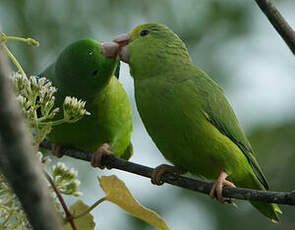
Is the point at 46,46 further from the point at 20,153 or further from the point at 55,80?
the point at 20,153

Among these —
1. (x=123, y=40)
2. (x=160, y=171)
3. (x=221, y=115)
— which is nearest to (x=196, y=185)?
(x=160, y=171)

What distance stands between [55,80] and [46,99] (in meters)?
1.54

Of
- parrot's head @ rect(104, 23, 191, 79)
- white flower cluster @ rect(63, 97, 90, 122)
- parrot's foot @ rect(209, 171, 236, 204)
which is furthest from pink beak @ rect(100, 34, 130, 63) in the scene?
white flower cluster @ rect(63, 97, 90, 122)

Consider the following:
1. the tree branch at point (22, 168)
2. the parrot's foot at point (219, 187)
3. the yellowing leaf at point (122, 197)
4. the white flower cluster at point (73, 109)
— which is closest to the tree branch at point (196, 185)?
the parrot's foot at point (219, 187)

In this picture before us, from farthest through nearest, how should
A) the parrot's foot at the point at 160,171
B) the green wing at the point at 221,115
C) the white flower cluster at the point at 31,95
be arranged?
the green wing at the point at 221,115, the parrot's foot at the point at 160,171, the white flower cluster at the point at 31,95

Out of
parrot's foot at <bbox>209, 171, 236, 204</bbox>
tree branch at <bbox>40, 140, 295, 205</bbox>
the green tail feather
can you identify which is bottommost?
the green tail feather

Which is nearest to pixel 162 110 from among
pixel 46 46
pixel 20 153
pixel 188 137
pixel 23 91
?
pixel 188 137

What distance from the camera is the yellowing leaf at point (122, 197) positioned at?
224 cm

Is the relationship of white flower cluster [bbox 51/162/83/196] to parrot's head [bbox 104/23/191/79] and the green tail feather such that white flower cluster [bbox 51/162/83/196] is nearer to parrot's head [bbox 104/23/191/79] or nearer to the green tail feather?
parrot's head [bbox 104/23/191/79]

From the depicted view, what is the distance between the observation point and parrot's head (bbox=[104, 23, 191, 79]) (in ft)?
10.9

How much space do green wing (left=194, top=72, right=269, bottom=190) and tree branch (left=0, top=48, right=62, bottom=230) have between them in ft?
7.89

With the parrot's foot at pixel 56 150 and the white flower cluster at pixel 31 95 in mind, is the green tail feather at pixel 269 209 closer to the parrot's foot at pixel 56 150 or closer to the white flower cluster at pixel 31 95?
the parrot's foot at pixel 56 150

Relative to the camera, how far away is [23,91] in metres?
2.15

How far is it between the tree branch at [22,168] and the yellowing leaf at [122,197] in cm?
138
